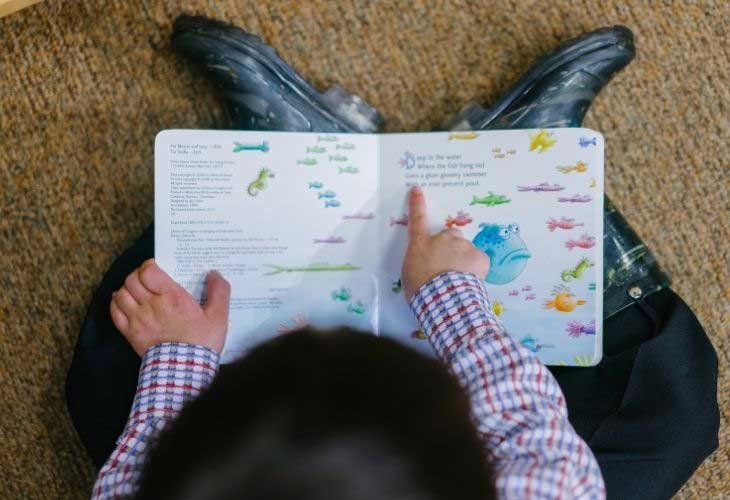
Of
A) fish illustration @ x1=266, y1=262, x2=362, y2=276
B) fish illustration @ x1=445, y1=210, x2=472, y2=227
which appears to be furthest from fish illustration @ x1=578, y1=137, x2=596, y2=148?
fish illustration @ x1=266, y1=262, x2=362, y2=276

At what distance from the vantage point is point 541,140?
0.65 meters


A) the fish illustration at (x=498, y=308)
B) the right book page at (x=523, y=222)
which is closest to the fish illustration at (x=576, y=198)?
the right book page at (x=523, y=222)

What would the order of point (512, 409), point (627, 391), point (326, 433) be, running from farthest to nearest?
point (627, 391), point (512, 409), point (326, 433)

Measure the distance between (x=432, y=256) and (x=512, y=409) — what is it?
0.15m

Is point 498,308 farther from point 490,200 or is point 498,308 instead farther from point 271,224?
point 271,224

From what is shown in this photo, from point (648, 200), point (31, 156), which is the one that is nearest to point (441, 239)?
point (648, 200)

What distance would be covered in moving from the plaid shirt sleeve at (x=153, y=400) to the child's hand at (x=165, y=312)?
0.04 ft

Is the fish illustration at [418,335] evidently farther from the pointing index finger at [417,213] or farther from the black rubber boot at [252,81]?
the black rubber boot at [252,81]

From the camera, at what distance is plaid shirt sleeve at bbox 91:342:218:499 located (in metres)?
0.53

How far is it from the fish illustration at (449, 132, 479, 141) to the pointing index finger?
0.05 metres

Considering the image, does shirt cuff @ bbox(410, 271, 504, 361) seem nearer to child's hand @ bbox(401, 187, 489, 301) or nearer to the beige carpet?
child's hand @ bbox(401, 187, 489, 301)

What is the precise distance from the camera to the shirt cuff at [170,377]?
575 millimetres

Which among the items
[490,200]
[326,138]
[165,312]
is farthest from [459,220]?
[165,312]

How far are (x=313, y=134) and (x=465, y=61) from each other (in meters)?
0.18
